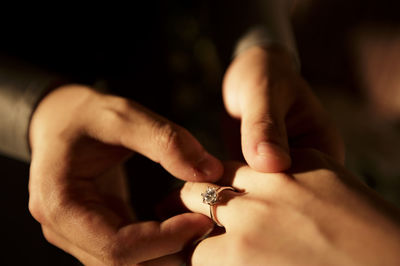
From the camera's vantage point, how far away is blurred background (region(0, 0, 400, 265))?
90cm

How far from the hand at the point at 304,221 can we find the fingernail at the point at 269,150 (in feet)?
0.17

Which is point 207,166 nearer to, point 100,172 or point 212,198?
point 212,198

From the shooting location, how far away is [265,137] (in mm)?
629

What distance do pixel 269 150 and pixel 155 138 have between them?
24cm

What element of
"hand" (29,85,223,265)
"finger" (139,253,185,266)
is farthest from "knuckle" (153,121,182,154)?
"finger" (139,253,185,266)

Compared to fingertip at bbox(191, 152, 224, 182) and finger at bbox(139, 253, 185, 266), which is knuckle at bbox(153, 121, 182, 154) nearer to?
fingertip at bbox(191, 152, 224, 182)

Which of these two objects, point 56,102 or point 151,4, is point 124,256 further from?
point 151,4

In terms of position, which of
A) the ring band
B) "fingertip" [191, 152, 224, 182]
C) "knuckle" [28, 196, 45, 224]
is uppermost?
"fingertip" [191, 152, 224, 182]

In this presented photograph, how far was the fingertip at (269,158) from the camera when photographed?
2.03 feet

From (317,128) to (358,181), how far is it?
21 cm

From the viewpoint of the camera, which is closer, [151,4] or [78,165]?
[78,165]

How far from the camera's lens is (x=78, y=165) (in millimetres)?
696

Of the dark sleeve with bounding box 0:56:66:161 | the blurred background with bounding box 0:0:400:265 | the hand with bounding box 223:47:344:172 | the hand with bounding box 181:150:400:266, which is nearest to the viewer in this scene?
the hand with bounding box 181:150:400:266

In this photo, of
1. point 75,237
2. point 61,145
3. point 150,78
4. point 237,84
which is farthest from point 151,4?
point 75,237
